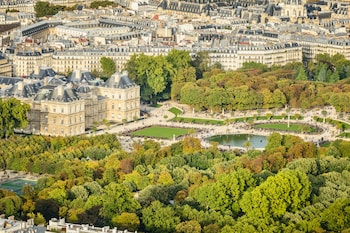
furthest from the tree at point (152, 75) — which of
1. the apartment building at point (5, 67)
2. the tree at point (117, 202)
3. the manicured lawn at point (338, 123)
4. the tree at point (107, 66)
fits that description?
the tree at point (117, 202)

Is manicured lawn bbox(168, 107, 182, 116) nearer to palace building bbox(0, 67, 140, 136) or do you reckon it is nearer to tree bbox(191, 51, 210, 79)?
palace building bbox(0, 67, 140, 136)

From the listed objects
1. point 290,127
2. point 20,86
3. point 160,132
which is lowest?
point 160,132

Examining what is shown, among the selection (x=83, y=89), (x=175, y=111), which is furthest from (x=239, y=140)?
(x=83, y=89)

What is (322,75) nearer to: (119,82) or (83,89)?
(119,82)

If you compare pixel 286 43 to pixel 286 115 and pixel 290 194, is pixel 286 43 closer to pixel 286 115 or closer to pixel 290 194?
pixel 286 115

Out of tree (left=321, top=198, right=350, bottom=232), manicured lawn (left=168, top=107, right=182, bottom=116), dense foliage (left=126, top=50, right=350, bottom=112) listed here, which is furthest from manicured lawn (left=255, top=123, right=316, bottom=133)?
tree (left=321, top=198, right=350, bottom=232)

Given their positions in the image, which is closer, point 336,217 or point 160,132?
point 336,217
